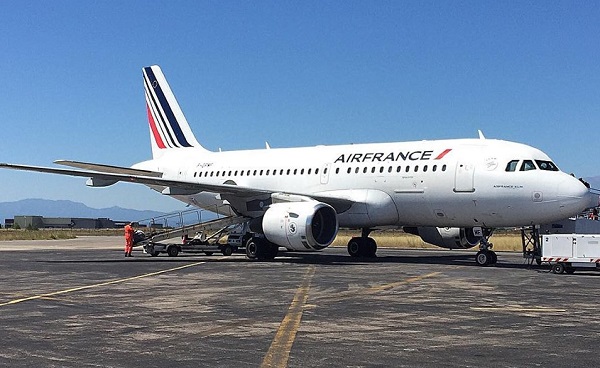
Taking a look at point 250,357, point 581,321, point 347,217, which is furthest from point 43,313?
point 347,217

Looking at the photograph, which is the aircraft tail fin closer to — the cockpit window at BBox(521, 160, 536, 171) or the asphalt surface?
the asphalt surface

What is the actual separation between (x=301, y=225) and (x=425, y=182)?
4.52 metres

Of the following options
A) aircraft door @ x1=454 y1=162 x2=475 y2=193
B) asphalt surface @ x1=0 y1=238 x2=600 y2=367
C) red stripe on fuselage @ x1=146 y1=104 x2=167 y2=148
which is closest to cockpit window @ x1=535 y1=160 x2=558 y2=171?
aircraft door @ x1=454 y1=162 x2=475 y2=193

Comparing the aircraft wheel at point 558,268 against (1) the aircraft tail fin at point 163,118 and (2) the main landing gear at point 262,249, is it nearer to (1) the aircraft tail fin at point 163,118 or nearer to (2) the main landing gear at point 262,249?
(2) the main landing gear at point 262,249

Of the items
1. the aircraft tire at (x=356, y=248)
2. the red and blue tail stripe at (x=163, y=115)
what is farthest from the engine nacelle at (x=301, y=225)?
the red and blue tail stripe at (x=163, y=115)

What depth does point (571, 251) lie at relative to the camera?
21.1 metres

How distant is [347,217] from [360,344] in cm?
1811

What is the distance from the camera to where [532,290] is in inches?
643

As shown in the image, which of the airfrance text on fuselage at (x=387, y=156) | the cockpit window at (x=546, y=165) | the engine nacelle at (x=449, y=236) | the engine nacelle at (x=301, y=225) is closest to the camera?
the cockpit window at (x=546, y=165)

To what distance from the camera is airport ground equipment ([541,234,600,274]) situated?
20.6m

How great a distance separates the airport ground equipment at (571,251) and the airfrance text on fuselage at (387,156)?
17.5 feet

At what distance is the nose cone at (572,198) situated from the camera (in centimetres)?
2247

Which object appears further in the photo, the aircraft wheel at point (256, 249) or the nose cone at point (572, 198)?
the aircraft wheel at point (256, 249)

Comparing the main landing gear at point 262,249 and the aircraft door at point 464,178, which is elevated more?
the aircraft door at point 464,178
